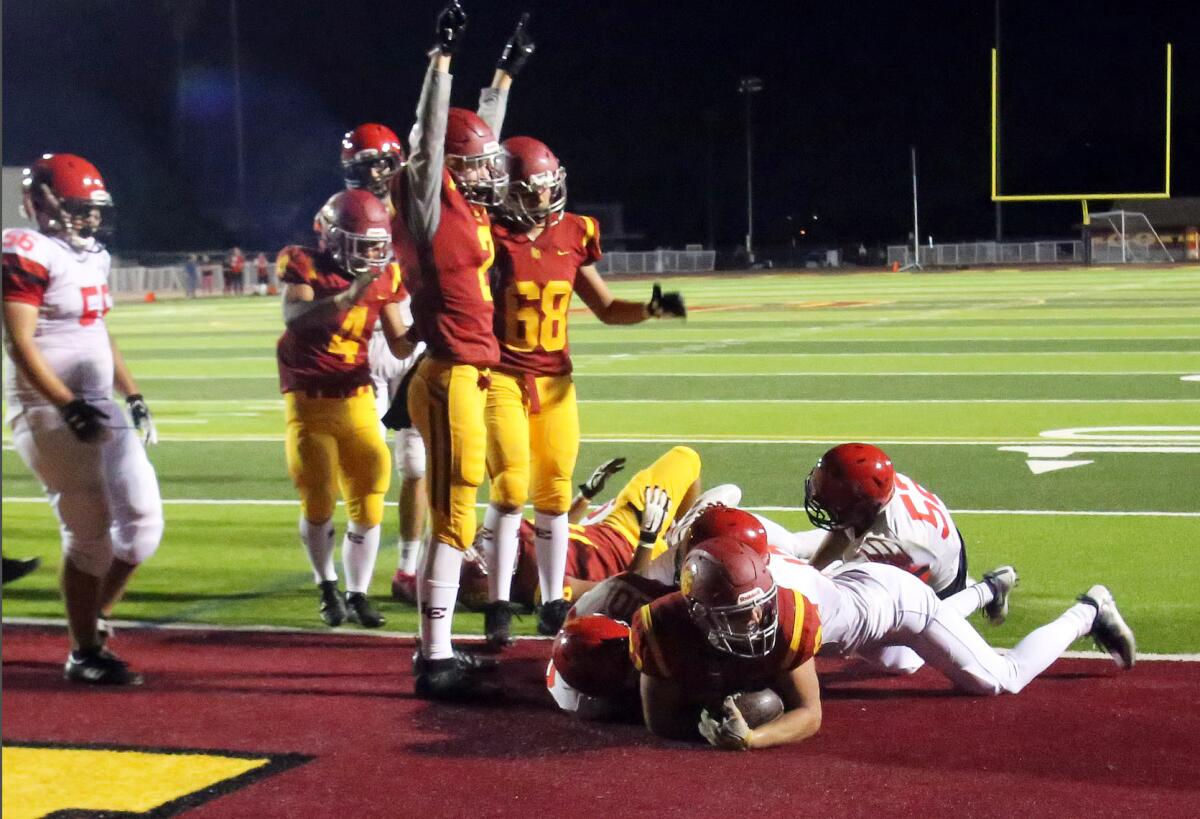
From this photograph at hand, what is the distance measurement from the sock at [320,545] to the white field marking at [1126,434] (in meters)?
5.26

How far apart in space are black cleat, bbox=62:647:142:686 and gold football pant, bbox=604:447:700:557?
1792mm

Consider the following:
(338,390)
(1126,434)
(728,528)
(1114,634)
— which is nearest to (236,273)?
(1126,434)

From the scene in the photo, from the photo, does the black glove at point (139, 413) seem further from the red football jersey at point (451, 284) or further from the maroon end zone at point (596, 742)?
the red football jersey at point (451, 284)

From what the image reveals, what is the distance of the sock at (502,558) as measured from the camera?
4961 millimetres

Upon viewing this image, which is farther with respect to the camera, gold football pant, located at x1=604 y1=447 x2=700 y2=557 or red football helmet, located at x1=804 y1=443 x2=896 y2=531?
gold football pant, located at x1=604 y1=447 x2=700 y2=557

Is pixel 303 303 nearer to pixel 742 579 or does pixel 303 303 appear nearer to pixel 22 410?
pixel 22 410

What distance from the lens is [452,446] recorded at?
4.41m

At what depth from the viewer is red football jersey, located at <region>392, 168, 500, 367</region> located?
4.48 m

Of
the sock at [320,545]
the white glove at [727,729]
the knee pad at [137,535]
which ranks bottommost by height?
the white glove at [727,729]

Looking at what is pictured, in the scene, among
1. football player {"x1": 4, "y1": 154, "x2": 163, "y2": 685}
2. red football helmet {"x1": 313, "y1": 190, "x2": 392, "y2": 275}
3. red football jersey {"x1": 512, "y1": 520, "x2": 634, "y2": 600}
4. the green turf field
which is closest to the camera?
football player {"x1": 4, "y1": 154, "x2": 163, "y2": 685}

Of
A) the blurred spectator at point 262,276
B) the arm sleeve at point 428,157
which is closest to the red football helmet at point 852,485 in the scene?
the arm sleeve at point 428,157

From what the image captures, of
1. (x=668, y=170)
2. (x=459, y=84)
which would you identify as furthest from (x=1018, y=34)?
(x=668, y=170)

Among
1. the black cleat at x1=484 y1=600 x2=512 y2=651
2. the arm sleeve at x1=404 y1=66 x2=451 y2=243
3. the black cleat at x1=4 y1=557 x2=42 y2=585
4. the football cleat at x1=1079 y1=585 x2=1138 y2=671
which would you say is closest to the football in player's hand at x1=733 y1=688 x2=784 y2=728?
the football cleat at x1=1079 y1=585 x2=1138 y2=671

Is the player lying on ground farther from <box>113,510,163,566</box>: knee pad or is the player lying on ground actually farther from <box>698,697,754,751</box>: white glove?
<box>113,510,163,566</box>: knee pad
